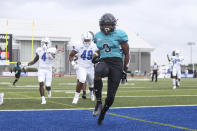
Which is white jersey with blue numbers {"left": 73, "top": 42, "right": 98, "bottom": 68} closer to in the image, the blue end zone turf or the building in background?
the blue end zone turf

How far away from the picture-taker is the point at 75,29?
61.9 m

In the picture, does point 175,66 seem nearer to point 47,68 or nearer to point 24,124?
point 47,68

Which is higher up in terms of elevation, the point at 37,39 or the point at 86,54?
the point at 37,39

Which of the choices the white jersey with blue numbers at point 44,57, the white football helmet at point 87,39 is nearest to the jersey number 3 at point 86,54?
the white football helmet at point 87,39

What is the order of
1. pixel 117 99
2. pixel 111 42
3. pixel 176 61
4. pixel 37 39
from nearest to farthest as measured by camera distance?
pixel 111 42 → pixel 117 99 → pixel 176 61 → pixel 37 39

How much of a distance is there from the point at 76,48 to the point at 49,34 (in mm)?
47652

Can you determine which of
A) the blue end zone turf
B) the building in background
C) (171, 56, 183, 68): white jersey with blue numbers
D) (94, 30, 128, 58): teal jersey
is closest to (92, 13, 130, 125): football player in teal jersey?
(94, 30, 128, 58): teal jersey

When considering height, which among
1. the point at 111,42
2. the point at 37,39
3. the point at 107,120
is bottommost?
the point at 107,120

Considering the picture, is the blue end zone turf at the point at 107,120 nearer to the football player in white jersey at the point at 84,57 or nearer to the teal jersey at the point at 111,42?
the teal jersey at the point at 111,42

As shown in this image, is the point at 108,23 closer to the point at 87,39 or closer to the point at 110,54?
the point at 110,54

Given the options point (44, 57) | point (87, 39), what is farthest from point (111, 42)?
point (44, 57)

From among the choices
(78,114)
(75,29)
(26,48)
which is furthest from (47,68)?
(75,29)

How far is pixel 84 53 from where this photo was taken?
10.4 metres

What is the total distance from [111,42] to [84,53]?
166 inches
